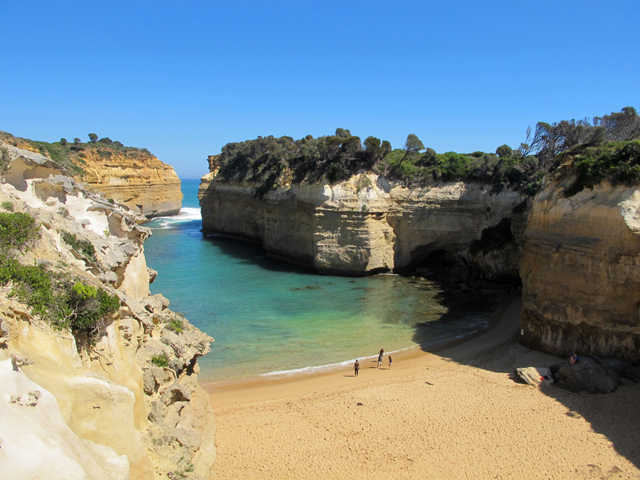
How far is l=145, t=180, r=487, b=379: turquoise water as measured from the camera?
17078 mm

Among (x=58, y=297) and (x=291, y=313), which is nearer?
(x=58, y=297)

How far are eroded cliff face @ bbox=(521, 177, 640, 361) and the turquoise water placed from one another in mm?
4742

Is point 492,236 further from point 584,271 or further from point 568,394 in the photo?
point 568,394

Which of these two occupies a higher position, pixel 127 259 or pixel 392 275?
pixel 127 259

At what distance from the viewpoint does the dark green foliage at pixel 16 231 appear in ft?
24.9

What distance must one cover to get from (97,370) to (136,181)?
5564 cm

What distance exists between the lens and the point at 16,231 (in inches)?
312

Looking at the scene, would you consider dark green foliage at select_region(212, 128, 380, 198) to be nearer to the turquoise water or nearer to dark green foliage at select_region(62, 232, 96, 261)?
the turquoise water

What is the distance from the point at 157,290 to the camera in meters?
25.5

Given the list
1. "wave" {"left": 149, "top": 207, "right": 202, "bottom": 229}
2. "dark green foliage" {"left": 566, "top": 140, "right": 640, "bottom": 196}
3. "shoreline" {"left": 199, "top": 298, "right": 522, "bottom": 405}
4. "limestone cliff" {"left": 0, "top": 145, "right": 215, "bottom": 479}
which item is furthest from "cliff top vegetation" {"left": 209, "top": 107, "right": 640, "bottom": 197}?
"wave" {"left": 149, "top": 207, "right": 202, "bottom": 229}

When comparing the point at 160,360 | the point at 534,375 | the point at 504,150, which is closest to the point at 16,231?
the point at 160,360

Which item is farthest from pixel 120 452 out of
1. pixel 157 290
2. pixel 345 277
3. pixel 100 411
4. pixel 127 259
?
pixel 345 277

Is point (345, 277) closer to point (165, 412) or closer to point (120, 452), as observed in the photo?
point (165, 412)

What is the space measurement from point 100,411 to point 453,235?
90.4ft
